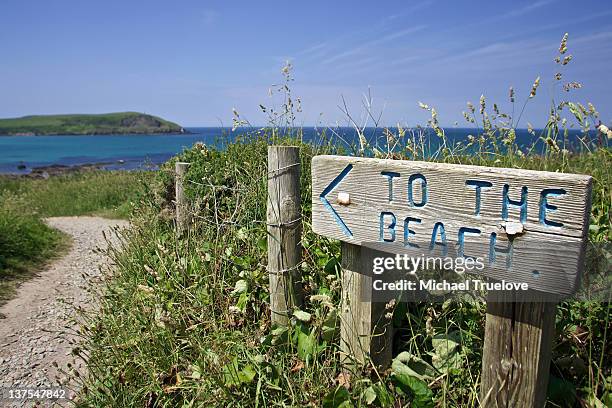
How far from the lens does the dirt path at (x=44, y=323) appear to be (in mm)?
3885

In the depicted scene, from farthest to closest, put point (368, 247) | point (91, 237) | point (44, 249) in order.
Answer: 1. point (91, 237)
2. point (44, 249)
3. point (368, 247)

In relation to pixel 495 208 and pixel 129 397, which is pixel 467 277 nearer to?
pixel 495 208

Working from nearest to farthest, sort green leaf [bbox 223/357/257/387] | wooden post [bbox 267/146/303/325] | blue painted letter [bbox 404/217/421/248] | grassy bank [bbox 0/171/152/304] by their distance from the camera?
1. blue painted letter [bbox 404/217/421/248]
2. green leaf [bbox 223/357/257/387]
3. wooden post [bbox 267/146/303/325]
4. grassy bank [bbox 0/171/152/304]

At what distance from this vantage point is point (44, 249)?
25.6 feet

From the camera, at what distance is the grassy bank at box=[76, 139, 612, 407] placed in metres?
2.14

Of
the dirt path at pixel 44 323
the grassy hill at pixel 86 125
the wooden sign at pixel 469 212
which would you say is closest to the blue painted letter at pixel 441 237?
the wooden sign at pixel 469 212

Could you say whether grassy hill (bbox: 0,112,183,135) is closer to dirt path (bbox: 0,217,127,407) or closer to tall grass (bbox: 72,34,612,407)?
dirt path (bbox: 0,217,127,407)

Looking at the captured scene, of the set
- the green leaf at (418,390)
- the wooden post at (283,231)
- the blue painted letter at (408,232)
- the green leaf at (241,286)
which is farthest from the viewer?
the green leaf at (241,286)

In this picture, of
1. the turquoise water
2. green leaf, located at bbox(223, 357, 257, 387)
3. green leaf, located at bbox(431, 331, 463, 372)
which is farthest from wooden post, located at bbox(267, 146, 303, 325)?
the turquoise water

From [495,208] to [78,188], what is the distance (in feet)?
55.9

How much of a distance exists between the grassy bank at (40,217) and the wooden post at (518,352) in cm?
572

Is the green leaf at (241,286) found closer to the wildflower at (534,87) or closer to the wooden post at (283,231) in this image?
the wooden post at (283,231)

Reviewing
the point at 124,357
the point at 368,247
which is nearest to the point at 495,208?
the point at 368,247

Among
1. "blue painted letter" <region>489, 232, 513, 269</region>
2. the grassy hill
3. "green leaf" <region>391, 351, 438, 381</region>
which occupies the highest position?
the grassy hill
